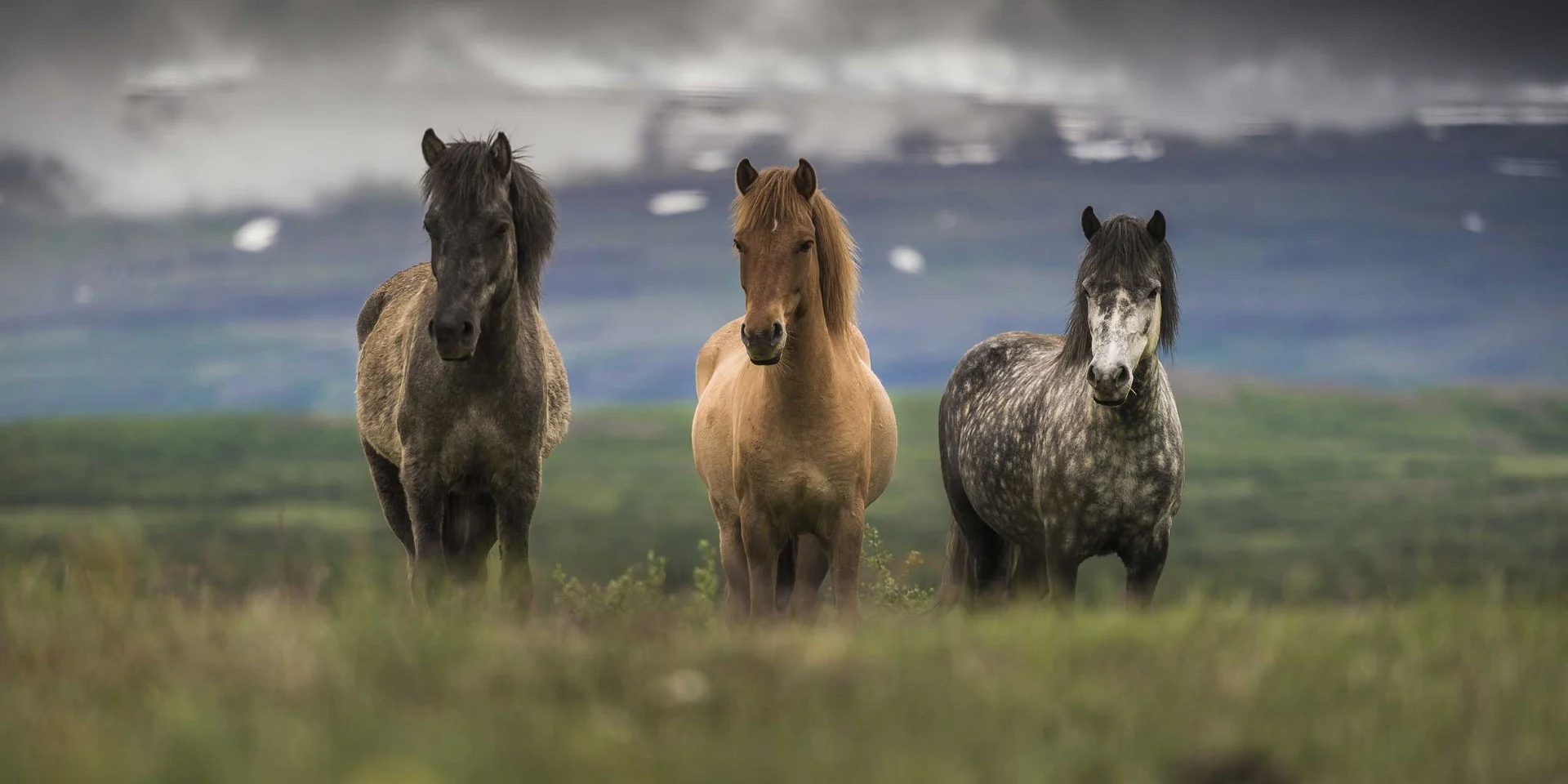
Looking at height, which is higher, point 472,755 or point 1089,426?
point 1089,426

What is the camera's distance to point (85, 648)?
4.45 m

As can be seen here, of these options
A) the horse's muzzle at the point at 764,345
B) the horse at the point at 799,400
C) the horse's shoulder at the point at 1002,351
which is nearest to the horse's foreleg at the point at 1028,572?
the horse's shoulder at the point at 1002,351

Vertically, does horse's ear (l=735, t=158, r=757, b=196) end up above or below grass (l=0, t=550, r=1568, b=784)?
above

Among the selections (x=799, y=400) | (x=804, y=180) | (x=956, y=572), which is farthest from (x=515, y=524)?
(x=956, y=572)

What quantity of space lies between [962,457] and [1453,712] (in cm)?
593

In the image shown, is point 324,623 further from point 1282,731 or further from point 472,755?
point 1282,731

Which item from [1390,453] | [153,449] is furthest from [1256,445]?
[153,449]

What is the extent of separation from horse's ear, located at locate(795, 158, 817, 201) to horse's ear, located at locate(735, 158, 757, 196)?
0.25 metres

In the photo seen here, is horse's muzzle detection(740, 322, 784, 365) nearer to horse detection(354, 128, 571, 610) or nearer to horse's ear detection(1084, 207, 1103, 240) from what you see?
horse detection(354, 128, 571, 610)

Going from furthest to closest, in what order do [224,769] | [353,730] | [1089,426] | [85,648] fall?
[1089,426] < [85,648] < [353,730] < [224,769]

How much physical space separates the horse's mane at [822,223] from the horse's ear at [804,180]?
0.04 m

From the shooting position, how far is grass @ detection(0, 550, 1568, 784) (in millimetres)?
3232

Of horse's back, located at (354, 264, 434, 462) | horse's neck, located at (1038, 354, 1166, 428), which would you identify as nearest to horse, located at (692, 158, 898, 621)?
horse's neck, located at (1038, 354, 1166, 428)

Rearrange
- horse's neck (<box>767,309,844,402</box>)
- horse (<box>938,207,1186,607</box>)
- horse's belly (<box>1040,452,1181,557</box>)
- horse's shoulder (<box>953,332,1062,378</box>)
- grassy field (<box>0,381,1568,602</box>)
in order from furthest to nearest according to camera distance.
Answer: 1. grassy field (<box>0,381,1568,602</box>)
2. horse's shoulder (<box>953,332,1062,378</box>)
3. horse's neck (<box>767,309,844,402</box>)
4. horse's belly (<box>1040,452,1181,557</box>)
5. horse (<box>938,207,1186,607</box>)
